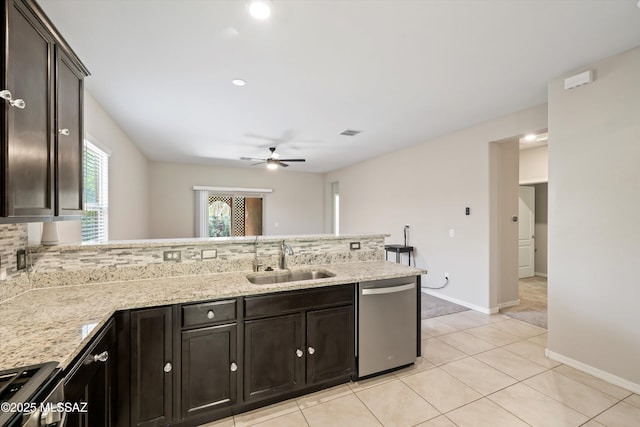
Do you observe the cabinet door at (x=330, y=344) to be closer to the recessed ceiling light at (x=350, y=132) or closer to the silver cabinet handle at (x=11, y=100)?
the silver cabinet handle at (x=11, y=100)

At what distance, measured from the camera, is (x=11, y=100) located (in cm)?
113

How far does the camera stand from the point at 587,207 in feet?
8.12

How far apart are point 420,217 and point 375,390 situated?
3.53 m

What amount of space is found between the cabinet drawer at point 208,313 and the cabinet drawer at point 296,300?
0.35ft

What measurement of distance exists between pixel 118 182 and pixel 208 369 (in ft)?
11.6

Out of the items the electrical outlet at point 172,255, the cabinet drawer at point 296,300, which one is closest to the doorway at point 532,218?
the cabinet drawer at point 296,300

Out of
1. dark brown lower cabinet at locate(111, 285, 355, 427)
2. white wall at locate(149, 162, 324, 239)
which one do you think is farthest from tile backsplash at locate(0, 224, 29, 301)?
white wall at locate(149, 162, 324, 239)

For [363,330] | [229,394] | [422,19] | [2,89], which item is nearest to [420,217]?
[363,330]

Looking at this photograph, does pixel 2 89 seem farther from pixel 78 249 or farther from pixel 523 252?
pixel 523 252

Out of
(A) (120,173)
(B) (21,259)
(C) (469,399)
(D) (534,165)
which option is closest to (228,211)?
(A) (120,173)

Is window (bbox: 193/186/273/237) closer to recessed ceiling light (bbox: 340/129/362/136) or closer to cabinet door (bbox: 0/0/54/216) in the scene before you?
recessed ceiling light (bbox: 340/129/362/136)

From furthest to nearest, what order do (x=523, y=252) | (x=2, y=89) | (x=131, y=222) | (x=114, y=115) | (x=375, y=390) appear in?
(x=523, y=252)
(x=131, y=222)
(x=114, y=115)
(x=375, y=390)
(x=2, y=89)

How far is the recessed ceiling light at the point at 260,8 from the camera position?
1.68 m

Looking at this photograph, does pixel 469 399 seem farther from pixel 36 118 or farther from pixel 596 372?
pixel 36 118
